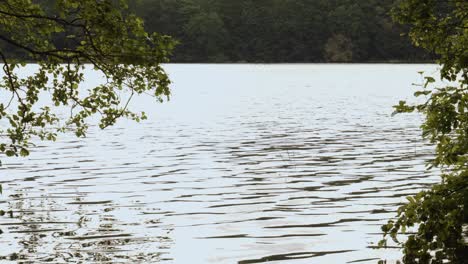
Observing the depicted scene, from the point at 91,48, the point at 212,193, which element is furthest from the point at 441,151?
the point at 212,193

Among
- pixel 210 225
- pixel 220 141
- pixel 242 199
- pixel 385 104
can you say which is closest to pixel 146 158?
pixel 220 141

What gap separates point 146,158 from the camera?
31.8 m

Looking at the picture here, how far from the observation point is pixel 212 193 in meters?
23.1

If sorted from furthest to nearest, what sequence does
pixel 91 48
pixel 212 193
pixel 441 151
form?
pixel 212 193 < pixel 91 48 < pixel 441 151

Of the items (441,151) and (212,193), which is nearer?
(441,151)

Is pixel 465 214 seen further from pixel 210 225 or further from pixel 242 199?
pixel 242 199

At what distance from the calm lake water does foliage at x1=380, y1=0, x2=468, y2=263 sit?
103 inches

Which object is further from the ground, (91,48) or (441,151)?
(91,48)

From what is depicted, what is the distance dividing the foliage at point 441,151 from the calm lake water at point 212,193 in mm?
2615

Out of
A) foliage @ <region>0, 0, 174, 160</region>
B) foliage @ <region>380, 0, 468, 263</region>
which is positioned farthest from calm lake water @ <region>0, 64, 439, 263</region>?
foliage @ <region>0, 0, 174, 160</region>

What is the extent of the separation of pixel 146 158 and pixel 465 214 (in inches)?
806

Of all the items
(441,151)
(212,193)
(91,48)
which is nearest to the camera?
(441,151)

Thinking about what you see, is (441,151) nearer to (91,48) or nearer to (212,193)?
(91,48)

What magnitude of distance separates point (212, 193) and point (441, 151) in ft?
35.5
